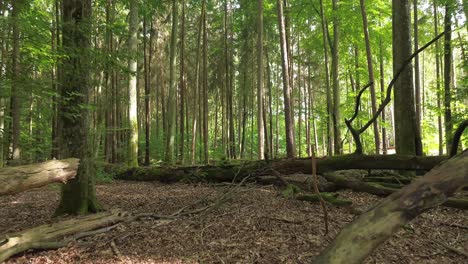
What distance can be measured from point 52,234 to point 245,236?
2.57m

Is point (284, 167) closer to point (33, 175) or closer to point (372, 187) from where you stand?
point (372, 187)

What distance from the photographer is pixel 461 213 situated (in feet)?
17.9

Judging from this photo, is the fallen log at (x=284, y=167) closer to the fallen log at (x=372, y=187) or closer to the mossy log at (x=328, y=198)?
the fallen log at (x=372, y=187)

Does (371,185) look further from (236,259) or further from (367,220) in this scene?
(367,220)

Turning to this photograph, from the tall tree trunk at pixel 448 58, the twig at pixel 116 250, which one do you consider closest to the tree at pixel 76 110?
the twig at pixel 116 250

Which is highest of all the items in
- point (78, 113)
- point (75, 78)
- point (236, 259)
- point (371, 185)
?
point (75, 78)

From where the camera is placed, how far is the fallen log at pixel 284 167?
22.1ft

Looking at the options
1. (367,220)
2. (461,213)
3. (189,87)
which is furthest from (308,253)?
(189,87)

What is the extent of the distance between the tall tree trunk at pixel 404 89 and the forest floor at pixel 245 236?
1.75 m

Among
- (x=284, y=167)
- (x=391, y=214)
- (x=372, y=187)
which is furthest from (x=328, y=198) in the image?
(x=391, y=214)

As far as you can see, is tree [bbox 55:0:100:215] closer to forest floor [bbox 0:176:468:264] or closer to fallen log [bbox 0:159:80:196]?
forest floor [bbox 0:176:468:264]

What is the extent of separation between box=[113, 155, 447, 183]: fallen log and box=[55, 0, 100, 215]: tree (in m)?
3.07

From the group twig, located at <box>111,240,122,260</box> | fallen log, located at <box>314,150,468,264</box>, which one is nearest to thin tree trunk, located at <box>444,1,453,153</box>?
fallen log, located at <box>314,150,468,264</box>

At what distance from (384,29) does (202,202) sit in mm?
14682
